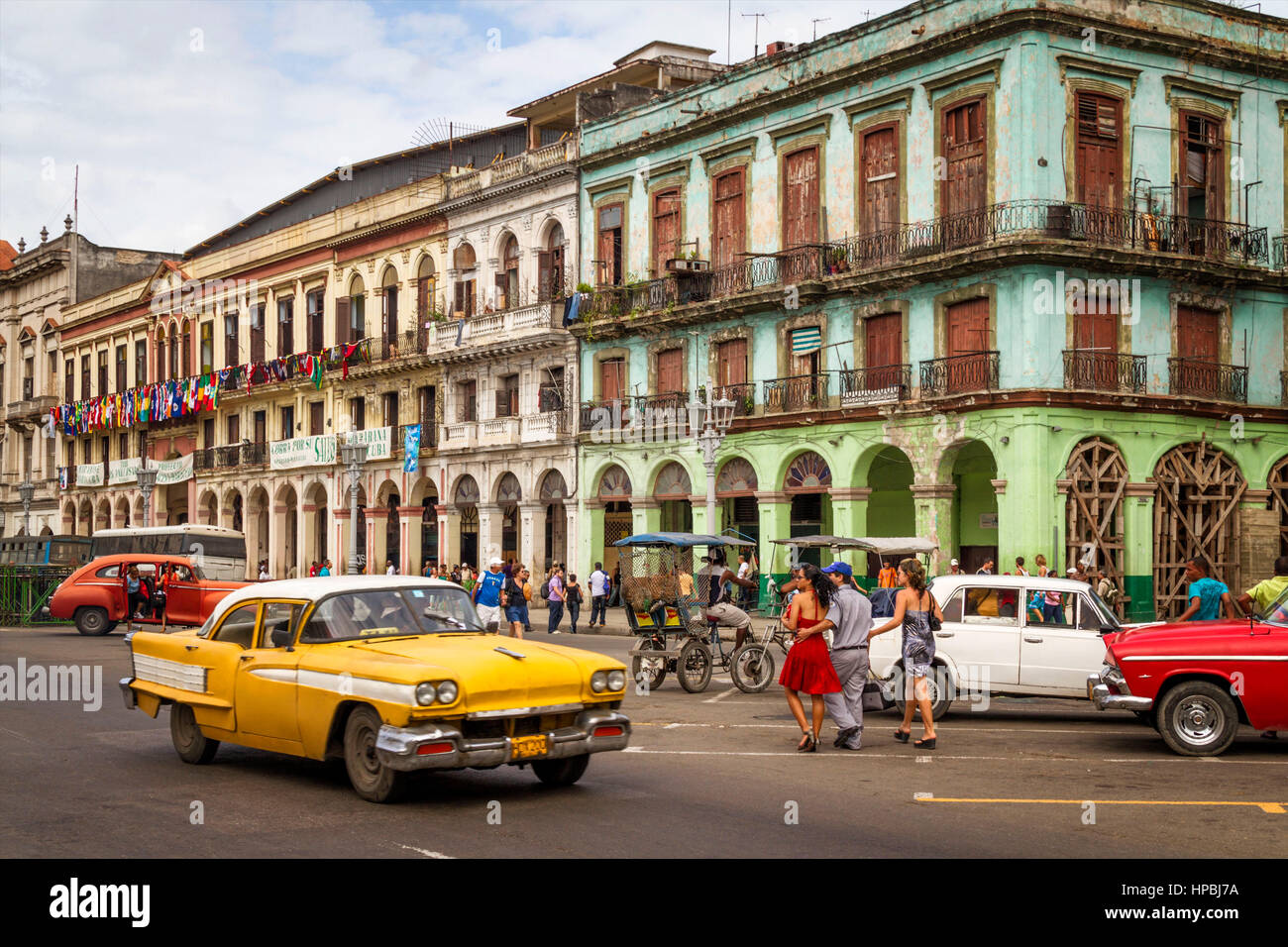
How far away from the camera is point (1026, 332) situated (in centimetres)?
2928

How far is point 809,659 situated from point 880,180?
70.8ft

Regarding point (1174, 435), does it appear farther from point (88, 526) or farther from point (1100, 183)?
point (88, 526)

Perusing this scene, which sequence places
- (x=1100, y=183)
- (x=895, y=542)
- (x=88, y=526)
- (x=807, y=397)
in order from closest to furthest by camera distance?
(x=895, y=542)
(x=1100, y=183)
(x=807, y=397)
(x=88, y=526)

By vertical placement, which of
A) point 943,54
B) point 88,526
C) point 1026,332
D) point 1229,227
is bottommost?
point 88,526

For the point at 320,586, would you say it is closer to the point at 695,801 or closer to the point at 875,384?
the point at 695,801

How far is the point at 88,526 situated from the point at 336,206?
24708 mm

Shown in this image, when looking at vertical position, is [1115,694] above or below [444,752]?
below

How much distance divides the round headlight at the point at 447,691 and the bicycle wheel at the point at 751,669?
9668mm

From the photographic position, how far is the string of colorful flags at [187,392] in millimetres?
52188

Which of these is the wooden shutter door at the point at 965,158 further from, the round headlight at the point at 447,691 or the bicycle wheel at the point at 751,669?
the round headlight at the point at 447,691

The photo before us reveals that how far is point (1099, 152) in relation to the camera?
3034 centimetres

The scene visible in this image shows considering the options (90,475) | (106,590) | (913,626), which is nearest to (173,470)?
(90,475)

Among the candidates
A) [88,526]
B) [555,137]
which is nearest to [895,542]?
[555,137]

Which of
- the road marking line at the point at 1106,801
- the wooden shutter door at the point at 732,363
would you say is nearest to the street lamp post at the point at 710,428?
the wooden shutter door at the point at 732,363
